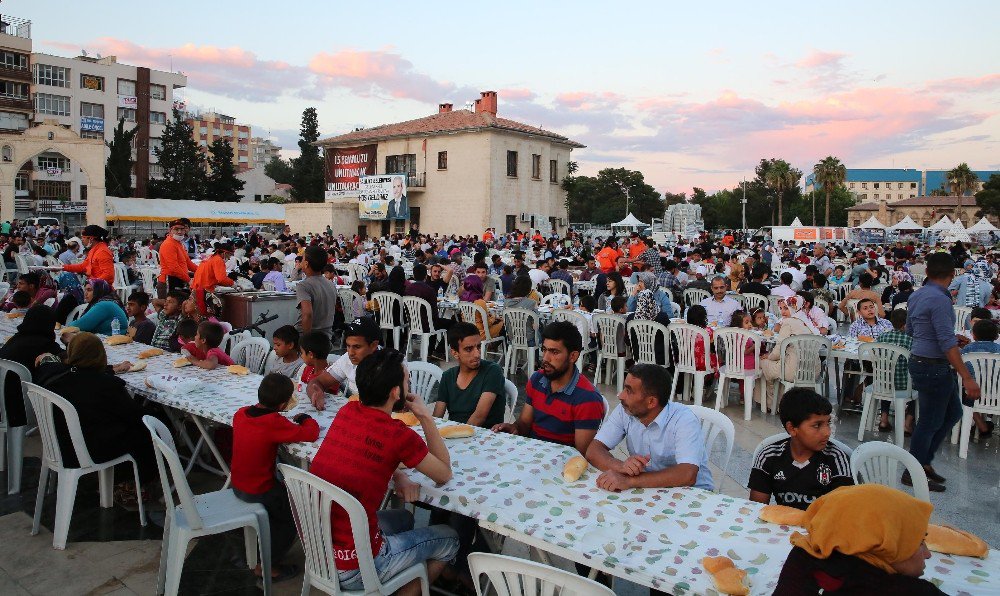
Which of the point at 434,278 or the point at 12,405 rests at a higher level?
the point at 434,278

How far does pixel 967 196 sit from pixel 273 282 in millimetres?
96016

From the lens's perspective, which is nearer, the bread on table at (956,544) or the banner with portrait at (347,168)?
the bread on table at (956,544)

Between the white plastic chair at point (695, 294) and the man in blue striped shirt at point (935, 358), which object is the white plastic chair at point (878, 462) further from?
the white plastic chair at point (695, 294)

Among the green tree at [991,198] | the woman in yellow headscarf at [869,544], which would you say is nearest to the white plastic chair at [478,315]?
the woman in yellow headscarf at [869,544]

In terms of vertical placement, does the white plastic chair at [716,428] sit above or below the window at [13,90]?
below

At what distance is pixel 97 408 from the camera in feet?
13.3

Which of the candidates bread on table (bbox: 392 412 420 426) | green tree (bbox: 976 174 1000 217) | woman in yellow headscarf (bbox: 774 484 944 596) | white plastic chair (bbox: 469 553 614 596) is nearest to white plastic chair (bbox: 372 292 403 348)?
bread on table (bbox: 392 412 420 426)

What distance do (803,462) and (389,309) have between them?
6.96m

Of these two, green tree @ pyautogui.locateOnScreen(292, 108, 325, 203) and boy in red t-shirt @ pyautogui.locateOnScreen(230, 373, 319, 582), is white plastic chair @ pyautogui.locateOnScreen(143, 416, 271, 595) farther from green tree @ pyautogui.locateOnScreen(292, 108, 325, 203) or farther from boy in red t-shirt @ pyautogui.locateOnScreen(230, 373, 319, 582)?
green tree @ pyautogui.locateOnScreen(292, 108, 325, 203)

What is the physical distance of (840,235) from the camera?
1312 inches

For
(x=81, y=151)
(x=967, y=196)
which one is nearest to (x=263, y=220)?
(x=81, y=151)

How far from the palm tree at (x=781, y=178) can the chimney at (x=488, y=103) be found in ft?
123

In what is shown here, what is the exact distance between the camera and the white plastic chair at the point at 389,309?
9.27 m

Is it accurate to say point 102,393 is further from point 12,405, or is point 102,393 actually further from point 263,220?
point 263,220
